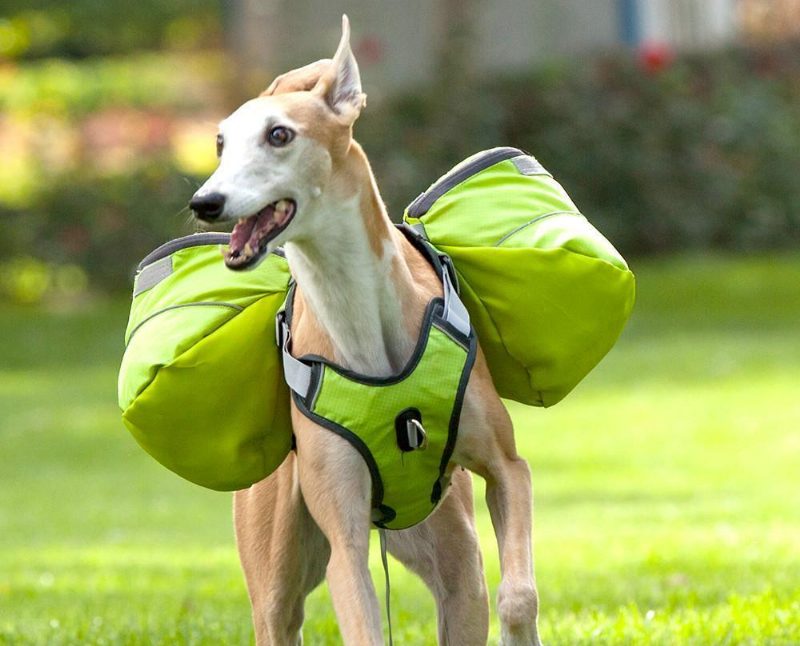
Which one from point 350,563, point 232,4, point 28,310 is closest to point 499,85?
point 232,4

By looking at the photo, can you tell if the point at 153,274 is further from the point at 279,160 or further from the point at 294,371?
the point at 279,160

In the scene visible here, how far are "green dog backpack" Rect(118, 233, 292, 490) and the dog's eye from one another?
0.84 meters

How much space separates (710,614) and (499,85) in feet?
51.1

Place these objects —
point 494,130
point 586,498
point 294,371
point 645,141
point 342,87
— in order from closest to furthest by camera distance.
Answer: point 342,87 → point 294,371 → point 586,498 → point 494,130 → point 645,141

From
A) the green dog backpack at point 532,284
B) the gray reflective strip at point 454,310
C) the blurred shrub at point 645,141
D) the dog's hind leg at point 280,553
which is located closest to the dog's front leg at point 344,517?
the dog's hind leg at point 280,553

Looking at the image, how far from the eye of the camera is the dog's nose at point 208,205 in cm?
397

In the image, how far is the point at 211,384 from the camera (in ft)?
15.6

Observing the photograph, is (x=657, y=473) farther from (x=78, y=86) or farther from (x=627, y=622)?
(x=78, y=86)

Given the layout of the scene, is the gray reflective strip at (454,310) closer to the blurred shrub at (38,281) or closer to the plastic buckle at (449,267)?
the plastic buckle at (449,267)

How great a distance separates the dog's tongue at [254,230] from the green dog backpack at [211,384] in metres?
0.67

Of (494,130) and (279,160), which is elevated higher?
(279,160)

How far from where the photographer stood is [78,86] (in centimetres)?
2603

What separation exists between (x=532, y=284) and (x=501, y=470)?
63 cm

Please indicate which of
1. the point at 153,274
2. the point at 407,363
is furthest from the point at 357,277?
the point at 153,274
